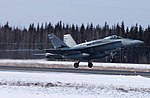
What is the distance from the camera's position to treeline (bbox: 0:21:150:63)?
91.1 meters

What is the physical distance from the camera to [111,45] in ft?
127

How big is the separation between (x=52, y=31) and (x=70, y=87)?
299ft

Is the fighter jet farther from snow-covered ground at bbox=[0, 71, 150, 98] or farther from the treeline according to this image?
the treeline

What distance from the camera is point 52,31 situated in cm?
10744

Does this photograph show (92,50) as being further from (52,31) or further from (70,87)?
(52,31)

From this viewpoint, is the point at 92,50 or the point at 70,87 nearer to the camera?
the point at 70,87

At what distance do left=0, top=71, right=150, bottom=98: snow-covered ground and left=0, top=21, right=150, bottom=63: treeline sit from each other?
6656cm

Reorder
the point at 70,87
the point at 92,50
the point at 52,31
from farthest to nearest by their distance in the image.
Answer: the point at 52,31 < the point at 92,50 < the point at 70,87

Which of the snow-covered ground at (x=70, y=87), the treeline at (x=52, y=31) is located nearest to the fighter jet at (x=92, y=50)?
the snow-covered ground at (x=70, y=87)

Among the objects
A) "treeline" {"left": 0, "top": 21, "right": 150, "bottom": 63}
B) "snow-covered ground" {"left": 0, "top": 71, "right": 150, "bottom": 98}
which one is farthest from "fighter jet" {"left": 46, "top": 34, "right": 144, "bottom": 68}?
"treeline" {"left": 0, "top": 21, "right": 150, "bottom": 63}

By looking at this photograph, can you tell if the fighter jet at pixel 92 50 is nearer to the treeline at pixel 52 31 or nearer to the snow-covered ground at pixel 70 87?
the snow-covered ground at pixel 70 87

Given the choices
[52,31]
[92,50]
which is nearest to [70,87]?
[92,50]

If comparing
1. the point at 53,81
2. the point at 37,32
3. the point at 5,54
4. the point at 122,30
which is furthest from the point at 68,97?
the point at 37,32

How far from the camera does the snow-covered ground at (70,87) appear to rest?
1422 centimetres
